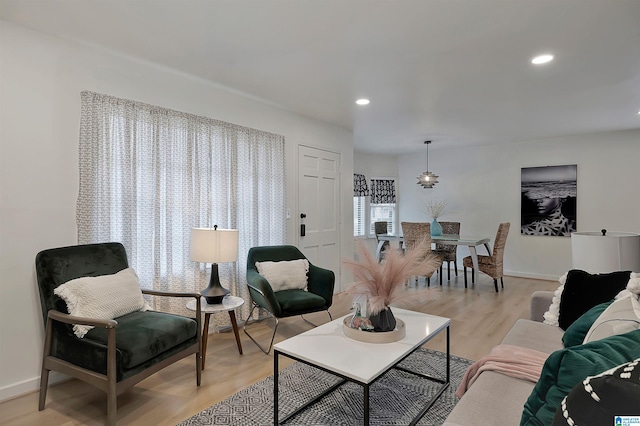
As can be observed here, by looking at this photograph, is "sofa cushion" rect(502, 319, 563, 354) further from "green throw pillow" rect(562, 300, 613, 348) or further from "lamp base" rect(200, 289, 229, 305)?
"lamp base" rect(200, 289, 229, 305)

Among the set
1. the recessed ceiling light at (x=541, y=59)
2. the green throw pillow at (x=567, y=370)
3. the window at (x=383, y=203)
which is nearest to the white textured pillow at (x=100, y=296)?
the green throw pillow at (x=567, y=370)

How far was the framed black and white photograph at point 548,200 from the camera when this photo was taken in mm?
5852

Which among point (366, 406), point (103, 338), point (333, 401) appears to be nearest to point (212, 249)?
point (103, 338)

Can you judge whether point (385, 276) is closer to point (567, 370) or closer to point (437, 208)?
point (567, 370)

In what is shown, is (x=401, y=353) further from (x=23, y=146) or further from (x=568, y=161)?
(x=568, y=161)

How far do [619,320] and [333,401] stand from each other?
5.25ft

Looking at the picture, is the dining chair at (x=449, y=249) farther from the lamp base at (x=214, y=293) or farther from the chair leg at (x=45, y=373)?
the chair leg at (x=45, y=373)

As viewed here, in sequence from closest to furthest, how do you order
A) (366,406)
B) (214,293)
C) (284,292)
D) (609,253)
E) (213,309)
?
(366,406) → (609,253) → (213,309) → (214,293) → (284,292)

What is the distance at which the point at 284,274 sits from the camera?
11.4 ft

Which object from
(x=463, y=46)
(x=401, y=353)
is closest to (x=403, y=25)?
(x=463, y=46)

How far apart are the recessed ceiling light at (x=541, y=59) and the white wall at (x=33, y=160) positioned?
3298mm

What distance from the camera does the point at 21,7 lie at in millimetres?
2145

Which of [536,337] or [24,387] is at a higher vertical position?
[536,337]

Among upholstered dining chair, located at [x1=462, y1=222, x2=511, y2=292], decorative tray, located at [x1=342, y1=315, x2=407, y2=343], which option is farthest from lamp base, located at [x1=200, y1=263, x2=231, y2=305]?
upholstered dining chair, located at [x1=462, y1=222, x2=511, y2=292]
